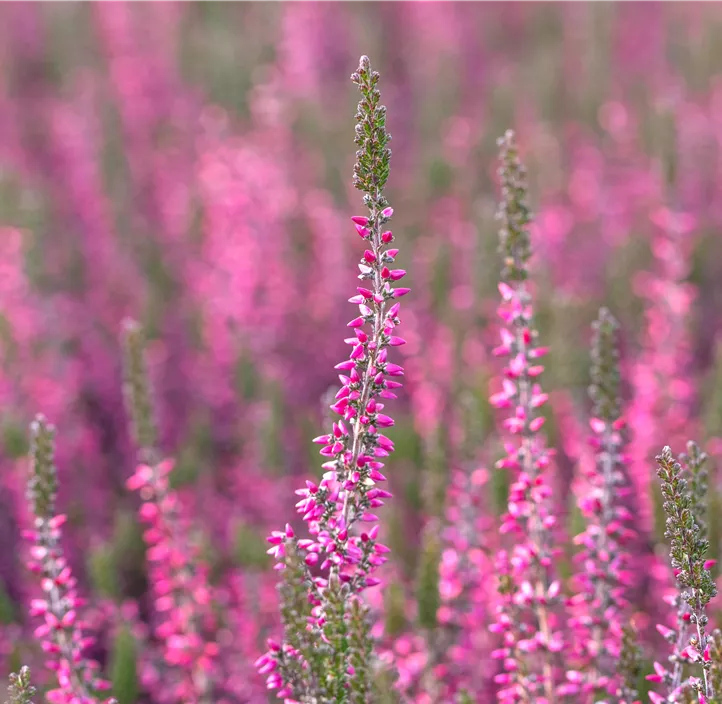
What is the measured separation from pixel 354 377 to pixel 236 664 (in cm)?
370

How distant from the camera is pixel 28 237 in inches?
408

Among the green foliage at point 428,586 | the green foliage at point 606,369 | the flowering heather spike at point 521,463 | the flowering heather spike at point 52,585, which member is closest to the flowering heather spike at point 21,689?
the flowering heather spike at point 52,585

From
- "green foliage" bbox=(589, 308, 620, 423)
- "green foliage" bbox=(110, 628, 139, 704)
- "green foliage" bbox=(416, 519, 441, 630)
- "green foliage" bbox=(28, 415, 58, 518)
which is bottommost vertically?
"green foliage" bbox=(110, 628, 139, 704)

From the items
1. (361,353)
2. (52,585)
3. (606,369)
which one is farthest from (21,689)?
(606,369)

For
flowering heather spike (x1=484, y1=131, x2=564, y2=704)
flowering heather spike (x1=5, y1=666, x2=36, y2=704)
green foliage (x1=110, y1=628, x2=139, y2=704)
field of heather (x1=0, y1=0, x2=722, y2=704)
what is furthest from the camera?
green foliage (x1=110, y1=628, x2=139, y2=704)

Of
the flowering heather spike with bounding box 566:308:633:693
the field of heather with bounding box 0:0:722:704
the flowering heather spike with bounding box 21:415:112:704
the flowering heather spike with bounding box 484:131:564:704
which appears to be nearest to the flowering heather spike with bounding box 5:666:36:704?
the field of heather with bounding box 0:0:722:704

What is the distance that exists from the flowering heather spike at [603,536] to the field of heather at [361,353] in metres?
0.02

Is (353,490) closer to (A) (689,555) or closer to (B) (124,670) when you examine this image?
(A) (689,555)

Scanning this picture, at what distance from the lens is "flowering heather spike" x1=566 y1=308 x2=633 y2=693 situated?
418 cm

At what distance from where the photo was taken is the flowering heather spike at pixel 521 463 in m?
3.88

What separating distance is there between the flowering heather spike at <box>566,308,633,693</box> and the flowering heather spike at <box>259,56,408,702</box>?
1.44 m

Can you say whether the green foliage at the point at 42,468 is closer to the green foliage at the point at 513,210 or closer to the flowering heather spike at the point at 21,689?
the flowering heather spike at the point at 21,689

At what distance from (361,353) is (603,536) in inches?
76.0

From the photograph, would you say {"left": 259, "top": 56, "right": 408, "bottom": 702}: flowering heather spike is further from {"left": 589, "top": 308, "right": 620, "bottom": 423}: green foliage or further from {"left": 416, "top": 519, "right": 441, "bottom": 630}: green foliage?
{"left": 416, "top": 519, "right": 441, "bottom": 630}: green foliage
